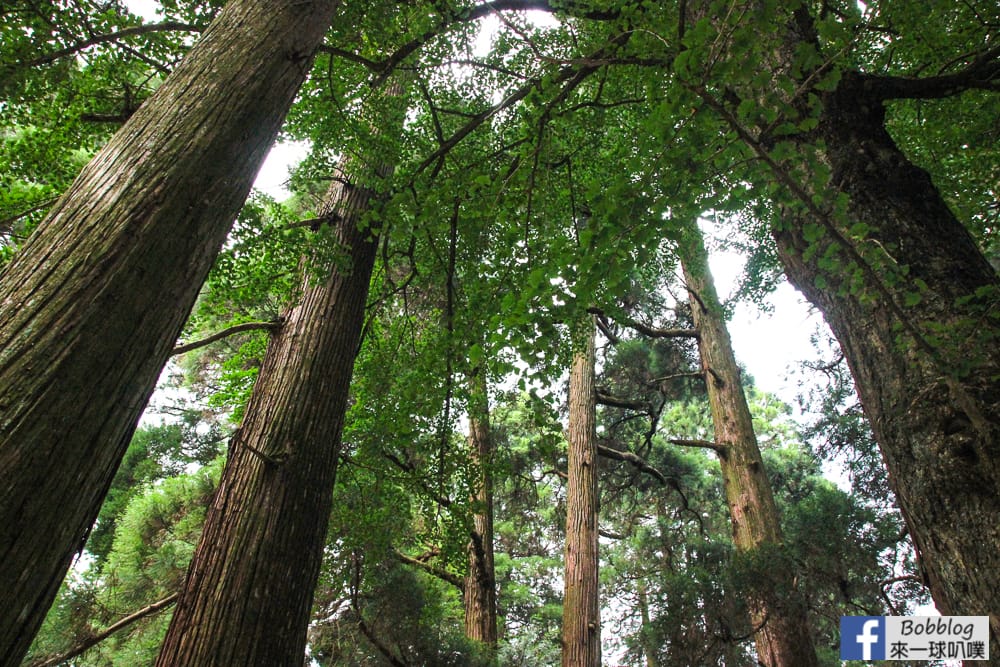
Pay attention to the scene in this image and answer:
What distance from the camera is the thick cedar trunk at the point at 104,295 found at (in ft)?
2.92

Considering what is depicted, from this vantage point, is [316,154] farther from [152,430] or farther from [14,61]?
[152,430]

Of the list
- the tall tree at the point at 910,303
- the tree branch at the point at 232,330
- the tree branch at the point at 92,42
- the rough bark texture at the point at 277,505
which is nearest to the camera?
the tall tree at the point at 910,303

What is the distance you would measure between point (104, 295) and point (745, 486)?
661 centimetres

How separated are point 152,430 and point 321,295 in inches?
280

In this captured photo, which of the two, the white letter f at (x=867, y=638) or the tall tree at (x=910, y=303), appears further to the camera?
the white letter f at (x=867, y=638)

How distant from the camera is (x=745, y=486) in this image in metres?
6.03

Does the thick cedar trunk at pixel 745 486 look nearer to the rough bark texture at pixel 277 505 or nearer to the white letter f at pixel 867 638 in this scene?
the white letter f at pixel 867 638

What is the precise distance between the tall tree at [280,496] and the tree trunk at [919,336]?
7.25 ft

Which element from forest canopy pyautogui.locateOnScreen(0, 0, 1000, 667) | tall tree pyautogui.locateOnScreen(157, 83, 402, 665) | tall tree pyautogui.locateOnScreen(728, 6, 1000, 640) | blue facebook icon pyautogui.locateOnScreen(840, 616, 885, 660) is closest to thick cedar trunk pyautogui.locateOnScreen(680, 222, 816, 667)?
forest canopy pyautogui.locateOnScreen(0, 0, 1000, 667)

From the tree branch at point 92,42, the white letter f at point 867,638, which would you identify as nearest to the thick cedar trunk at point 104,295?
the tree branch at point 92,42

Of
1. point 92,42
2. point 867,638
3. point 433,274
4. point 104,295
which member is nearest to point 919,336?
point 867,638

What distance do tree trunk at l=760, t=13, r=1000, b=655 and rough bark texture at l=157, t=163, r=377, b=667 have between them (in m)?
2.32

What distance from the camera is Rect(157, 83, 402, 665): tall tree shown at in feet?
6.45

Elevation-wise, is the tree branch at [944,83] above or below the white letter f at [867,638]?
above
